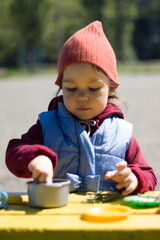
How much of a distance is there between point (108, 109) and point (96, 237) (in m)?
1.19

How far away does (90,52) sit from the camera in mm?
2600

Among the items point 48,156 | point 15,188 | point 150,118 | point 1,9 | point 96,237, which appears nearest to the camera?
point 96,237

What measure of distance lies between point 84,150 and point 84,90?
0.88ft

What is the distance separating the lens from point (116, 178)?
220 cm

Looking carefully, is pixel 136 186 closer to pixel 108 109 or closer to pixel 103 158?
pixel 103 158

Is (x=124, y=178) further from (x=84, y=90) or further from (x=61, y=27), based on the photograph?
(x=61, y=27)

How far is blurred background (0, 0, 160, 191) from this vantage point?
8531 millimetres

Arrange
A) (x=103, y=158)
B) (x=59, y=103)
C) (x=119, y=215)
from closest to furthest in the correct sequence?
(x=119, y=215), (x=103, y=158), (x=59, y=103)

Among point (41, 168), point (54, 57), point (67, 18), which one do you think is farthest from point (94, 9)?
point (41, 168)

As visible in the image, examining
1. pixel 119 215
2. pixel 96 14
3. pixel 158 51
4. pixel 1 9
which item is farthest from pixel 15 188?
pixel 158 51

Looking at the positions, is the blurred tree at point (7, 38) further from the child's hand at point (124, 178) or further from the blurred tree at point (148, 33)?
the child's hand at point (124, 178)

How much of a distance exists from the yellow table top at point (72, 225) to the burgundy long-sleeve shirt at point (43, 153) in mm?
312

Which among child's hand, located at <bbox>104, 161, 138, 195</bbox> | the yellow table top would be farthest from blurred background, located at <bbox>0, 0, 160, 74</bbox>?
the yellow table top

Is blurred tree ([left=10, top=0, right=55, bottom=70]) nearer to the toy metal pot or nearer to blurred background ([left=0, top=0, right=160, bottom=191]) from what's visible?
blurred background ([left=0, top=0, right=160, bottom=191])
